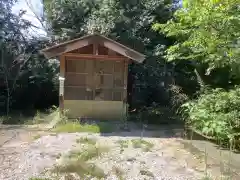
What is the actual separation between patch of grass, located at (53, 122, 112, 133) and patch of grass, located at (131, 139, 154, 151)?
1.45 meters

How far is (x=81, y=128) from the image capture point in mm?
8250

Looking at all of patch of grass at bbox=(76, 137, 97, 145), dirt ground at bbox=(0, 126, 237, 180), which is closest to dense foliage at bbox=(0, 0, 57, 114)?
dirt ground at bbox=(0, 126, 237, 180)

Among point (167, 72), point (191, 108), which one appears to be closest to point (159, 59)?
point (167, 72)

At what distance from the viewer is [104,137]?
740cm

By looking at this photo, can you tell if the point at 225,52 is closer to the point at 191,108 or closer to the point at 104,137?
the point at 191,108

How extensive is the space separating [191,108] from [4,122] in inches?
257

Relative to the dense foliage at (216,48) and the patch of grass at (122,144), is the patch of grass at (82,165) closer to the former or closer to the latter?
the patch of grass at (122,144)

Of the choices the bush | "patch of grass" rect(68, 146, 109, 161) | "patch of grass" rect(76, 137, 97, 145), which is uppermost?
the bush

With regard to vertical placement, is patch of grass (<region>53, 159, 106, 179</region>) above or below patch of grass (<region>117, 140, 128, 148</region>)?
below

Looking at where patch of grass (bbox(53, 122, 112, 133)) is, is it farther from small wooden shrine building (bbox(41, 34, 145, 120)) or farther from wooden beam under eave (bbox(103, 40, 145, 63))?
wooden beam under eave (bbox(103, 40, 145, 63))

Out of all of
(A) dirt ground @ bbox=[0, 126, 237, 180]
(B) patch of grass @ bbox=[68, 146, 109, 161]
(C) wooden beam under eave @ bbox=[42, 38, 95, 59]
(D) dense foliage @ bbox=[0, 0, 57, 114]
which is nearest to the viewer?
(A) dirt ground @ bbox=[0, 126, 237, 180]

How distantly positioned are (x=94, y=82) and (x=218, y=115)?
169 inches

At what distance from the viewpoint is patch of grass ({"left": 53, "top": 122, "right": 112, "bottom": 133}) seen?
8.16m

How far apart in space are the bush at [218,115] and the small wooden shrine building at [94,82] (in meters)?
2.68
